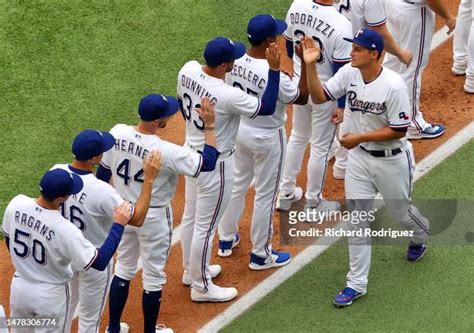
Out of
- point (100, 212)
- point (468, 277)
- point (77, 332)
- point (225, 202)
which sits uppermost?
point (100, 212)

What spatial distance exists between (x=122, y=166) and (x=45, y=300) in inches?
43.1

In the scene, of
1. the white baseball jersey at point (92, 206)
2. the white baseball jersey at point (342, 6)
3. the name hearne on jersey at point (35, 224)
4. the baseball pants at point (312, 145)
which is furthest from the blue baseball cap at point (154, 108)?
the white baseball jersey at point (342, 6)

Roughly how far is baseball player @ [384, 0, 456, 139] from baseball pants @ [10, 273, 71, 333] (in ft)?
12.8

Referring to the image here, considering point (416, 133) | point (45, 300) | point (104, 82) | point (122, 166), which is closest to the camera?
point (45, 300)

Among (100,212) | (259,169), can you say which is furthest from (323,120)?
(100,212)

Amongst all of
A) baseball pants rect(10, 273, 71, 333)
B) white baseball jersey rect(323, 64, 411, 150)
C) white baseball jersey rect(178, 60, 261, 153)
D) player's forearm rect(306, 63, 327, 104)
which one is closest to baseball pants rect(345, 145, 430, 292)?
white baseball jersey rect(323, 64, 411, 150)

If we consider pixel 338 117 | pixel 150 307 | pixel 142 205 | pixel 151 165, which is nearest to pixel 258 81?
pixel 338 117

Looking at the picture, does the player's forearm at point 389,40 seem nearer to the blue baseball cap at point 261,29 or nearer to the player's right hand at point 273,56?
the blue baseball cap at point 261,29

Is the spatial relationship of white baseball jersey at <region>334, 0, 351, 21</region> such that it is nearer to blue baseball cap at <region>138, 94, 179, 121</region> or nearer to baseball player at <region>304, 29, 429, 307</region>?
baseball player at <region>304, 29, 429, 307</region>

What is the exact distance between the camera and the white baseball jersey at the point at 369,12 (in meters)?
8.98

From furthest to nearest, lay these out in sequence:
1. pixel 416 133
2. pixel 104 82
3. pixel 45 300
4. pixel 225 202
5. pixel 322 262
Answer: pixel 104 82
pixel 416 133
pixel 322 262
pixel 225 202
pixel 45 300

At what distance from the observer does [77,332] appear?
795 cm

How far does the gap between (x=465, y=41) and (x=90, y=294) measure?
4.76 meters

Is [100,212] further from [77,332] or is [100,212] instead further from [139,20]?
[139,20]
